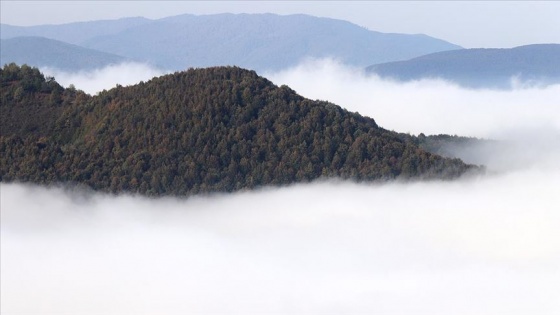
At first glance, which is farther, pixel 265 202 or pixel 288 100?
pixel 288 100

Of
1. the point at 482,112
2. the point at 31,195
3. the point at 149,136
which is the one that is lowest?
the point at 31,195

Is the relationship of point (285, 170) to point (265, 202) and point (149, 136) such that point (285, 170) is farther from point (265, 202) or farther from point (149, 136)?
point (149, 136)

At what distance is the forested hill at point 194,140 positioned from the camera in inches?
1447

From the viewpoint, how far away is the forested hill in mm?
36750

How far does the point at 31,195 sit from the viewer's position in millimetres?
34375

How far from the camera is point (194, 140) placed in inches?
1523

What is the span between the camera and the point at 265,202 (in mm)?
37125

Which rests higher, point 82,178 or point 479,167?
point 479,167

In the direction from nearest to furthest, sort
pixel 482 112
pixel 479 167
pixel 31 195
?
pixel 31 195, pixel 479 167, pixel 482 112

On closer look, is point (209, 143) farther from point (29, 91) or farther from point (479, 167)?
point (479, 167)

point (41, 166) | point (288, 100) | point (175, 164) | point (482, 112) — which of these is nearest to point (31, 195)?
point (41, 166)

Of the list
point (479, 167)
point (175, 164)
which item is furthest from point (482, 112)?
point (175, 164)

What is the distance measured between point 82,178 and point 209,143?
502 centimetres

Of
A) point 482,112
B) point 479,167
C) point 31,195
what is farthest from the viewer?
point 482,112
